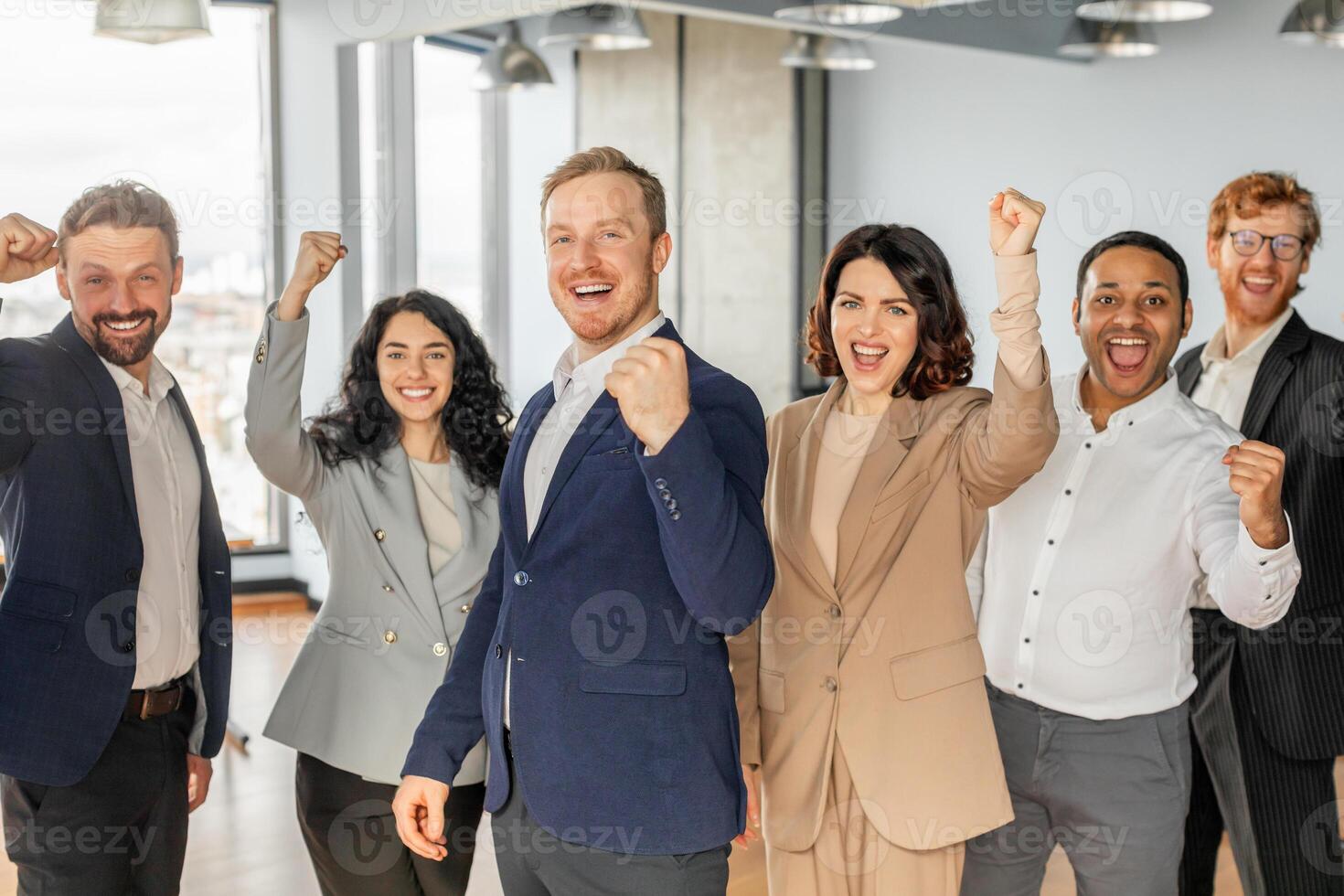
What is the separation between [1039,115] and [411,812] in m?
6.95

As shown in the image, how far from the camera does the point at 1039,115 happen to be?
782 cm

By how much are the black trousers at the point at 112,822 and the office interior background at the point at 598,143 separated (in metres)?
3.44

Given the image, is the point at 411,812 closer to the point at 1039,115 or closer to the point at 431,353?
the point at 431,353

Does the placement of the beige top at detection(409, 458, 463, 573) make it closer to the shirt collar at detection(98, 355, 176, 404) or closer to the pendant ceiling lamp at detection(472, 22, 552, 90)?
the shirt collar at detection(98, 355, 176, 404)

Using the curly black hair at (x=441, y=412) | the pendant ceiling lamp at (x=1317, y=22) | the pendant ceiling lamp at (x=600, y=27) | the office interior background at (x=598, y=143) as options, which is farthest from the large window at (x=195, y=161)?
the pendant ceiling lamp at (x=1317, y=22)

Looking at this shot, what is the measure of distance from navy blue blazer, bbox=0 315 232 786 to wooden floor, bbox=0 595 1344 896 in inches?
71.4

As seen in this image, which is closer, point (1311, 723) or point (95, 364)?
point (95, 364)

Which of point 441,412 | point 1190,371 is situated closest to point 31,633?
point 441,412

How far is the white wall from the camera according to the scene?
6562mm

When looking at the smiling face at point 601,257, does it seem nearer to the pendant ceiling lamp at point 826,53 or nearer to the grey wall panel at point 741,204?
the pendant ceiling lamp at point 826,53

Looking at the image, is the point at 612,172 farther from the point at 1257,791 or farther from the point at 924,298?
the point at 1257,791

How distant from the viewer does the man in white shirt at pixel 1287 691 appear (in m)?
2.87

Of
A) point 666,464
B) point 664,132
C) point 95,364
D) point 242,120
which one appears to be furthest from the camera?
point 664,132

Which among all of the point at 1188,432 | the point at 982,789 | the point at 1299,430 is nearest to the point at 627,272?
the point at 982,789
